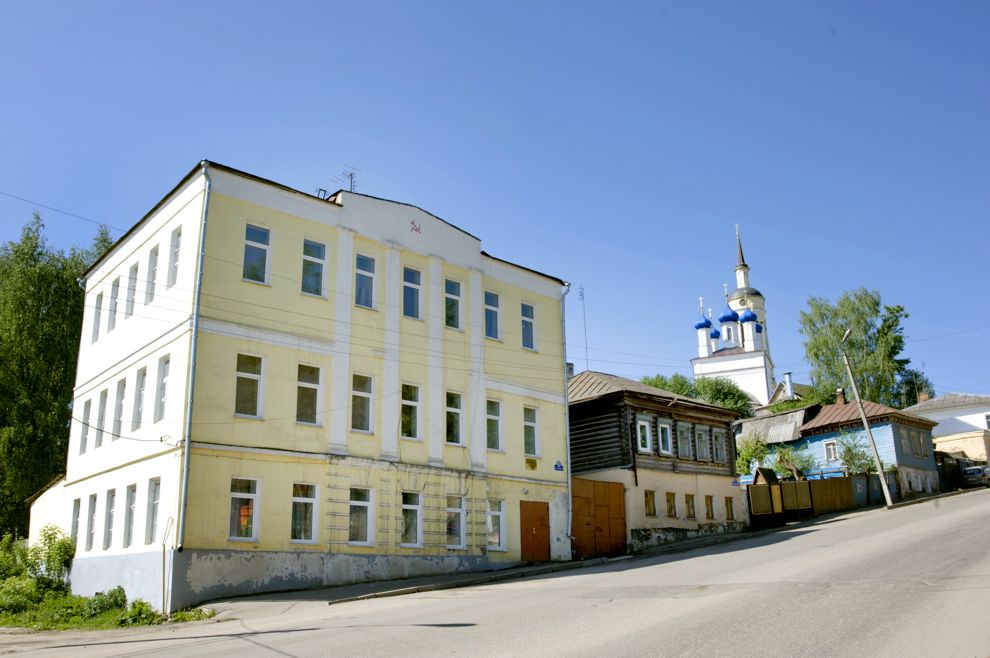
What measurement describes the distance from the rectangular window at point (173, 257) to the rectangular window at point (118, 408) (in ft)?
13.9

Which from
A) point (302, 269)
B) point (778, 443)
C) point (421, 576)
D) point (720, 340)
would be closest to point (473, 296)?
point (302, 269)

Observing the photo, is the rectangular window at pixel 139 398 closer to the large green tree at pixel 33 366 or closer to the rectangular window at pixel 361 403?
the rectangular window at pixel 361 403

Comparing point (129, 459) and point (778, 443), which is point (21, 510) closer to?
point (129, 459)

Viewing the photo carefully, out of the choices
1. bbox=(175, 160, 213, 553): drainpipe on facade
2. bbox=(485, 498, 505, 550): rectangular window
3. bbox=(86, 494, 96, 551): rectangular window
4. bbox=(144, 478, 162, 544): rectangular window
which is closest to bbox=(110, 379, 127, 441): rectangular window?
bbox=(86, 494, 96, 551): rectangular window

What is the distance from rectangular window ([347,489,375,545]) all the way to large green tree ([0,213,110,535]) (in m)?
19.6

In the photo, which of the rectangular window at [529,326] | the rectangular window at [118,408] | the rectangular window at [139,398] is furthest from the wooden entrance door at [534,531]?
the rectangular window at [118,408]

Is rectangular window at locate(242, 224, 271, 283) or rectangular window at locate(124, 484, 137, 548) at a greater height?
rectangular window at locate(242, 224, 271, 283)

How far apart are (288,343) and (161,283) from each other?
4.21 meters

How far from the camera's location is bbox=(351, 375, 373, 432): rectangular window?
78.7ft

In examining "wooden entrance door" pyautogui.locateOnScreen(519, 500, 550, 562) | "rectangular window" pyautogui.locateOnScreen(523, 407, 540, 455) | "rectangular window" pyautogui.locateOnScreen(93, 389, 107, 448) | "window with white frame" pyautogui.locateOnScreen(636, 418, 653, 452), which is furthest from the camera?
"window with white frame" pyautogui.locateOnScreen(636, 418, 653, 452)

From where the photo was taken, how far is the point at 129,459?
909 inches

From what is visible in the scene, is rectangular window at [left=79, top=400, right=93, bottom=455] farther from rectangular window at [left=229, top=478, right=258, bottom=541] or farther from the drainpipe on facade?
rectangular window at [left=229, top=478, right=258, bottom=541]

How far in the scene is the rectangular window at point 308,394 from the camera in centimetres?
2273

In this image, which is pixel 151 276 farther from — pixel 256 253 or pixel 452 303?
pixel 452 303
